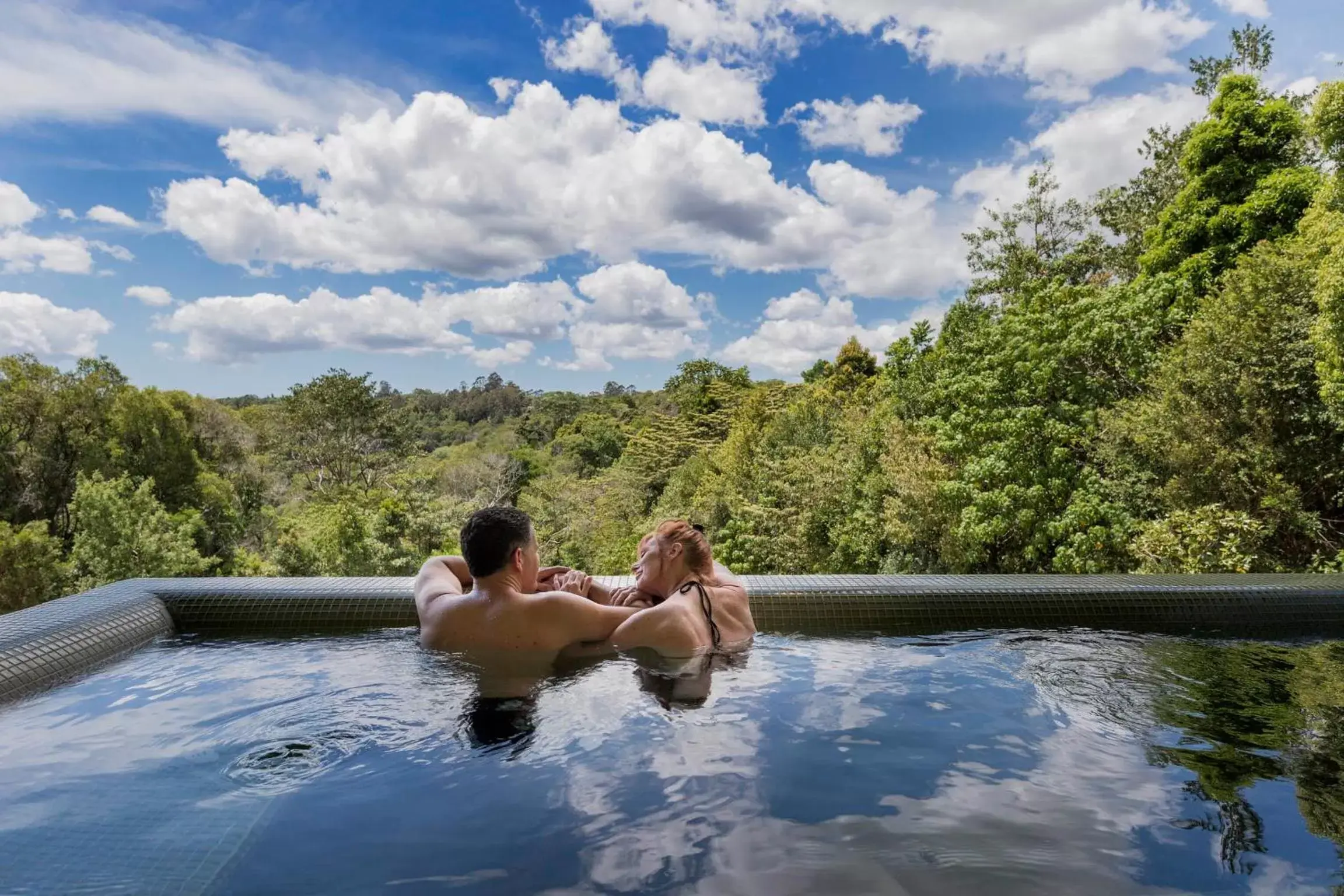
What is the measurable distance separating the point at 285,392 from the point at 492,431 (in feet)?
75.8

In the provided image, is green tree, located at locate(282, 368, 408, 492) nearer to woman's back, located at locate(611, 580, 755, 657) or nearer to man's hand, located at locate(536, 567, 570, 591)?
man's hand, located at locate(536, 567, 570, 591)

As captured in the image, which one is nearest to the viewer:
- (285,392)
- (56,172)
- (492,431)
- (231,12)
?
(231,12)

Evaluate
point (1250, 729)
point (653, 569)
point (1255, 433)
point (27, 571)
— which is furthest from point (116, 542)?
point (1250, 729)

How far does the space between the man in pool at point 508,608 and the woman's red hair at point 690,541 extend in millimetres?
297

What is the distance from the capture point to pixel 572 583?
336 centimetres

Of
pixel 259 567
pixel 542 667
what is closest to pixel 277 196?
pixel 259 567

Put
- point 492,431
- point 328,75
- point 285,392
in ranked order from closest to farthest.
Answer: point 328,75, point 285,392, point 492,431

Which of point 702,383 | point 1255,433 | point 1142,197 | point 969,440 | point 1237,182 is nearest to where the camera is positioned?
point 1255,433

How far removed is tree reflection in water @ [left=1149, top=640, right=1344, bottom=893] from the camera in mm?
1989

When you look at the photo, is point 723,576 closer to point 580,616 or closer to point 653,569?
point 653,569

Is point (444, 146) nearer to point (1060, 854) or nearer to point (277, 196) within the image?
point (1060, 854)

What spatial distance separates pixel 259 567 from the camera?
64.1 ft

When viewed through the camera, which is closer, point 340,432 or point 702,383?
point 340,432

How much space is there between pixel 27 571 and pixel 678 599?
1929 cm
